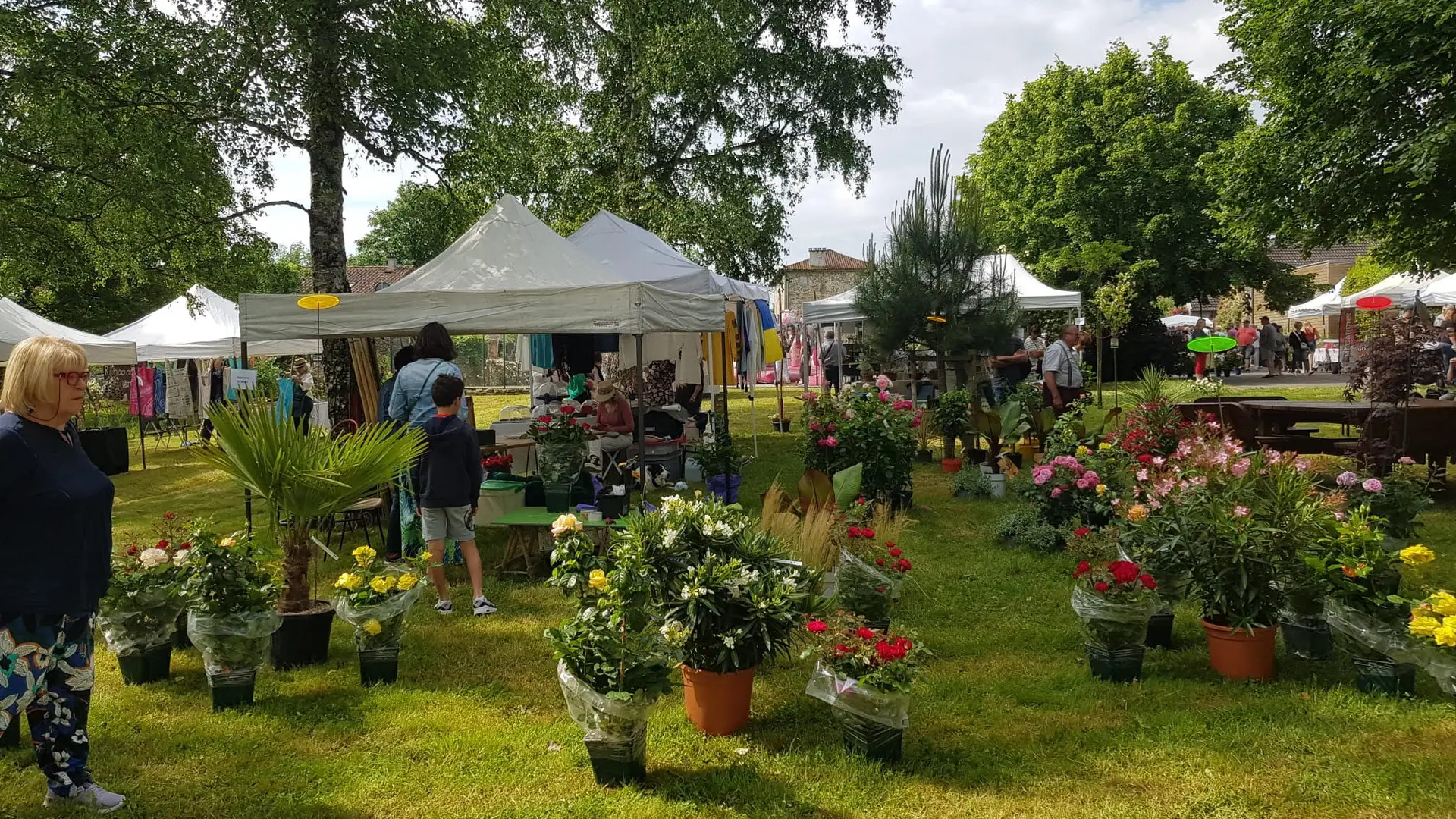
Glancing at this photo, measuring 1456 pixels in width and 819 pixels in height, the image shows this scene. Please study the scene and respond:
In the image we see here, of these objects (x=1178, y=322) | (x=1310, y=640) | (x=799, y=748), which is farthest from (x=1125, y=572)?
(x=1178, y=322)

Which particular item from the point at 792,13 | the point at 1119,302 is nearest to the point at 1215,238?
the point at 1119,302

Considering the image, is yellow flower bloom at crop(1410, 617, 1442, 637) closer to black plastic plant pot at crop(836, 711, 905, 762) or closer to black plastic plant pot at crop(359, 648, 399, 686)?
black plastic plant pot at crop(836, 711, 905, 762)

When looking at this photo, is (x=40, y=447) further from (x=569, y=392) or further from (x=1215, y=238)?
(x=1215, y=238)

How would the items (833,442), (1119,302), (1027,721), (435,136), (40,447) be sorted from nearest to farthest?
(40,447) → (1027,721) → (833,442) → (435,136) → (1119,302)

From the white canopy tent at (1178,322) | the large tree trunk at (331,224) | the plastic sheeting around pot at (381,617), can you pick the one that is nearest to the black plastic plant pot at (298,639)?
→ the plastic sheeting around pot at (381,617)

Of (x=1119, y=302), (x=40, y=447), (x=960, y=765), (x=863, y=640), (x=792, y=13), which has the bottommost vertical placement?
(x=960, y=765)

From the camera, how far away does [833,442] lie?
7.86 m

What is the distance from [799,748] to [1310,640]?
2.47 metres

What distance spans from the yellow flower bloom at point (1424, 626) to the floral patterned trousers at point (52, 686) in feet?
15.1

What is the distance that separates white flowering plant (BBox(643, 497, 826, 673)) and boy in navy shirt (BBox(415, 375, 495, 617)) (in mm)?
1827

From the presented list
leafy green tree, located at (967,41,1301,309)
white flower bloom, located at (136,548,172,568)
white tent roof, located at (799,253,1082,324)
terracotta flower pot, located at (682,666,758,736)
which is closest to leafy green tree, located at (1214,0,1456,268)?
white tent roof, located at (799,253,1082,324)

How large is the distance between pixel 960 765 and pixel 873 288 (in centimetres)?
1024

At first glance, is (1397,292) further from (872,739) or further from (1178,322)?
(872,739)

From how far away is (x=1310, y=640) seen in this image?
163 inches
